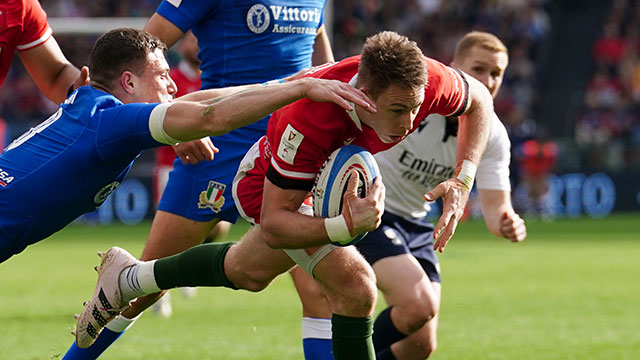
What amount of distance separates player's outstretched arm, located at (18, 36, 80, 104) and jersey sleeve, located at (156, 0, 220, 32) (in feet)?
2.08

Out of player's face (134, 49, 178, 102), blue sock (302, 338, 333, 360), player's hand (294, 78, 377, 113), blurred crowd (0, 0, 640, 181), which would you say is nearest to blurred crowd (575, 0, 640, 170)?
blurred crowd (0, 0, 640, 181)

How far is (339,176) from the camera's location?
4066 mm

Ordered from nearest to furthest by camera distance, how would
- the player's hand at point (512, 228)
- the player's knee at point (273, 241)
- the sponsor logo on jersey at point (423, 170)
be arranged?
the player's knee at point (273, 241) → the player's hand at point (512, 228) → the sponsor logo on jersey at point (423, 170)

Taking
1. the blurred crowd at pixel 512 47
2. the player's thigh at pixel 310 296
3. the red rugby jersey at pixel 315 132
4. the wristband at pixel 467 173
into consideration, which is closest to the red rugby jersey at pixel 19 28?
the red rugby jersey at pixel 315 132

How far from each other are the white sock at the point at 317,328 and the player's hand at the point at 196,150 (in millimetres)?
1020

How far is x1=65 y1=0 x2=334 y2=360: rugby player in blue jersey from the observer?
5.26 m

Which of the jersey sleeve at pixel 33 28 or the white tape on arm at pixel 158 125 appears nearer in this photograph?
the white tape on arm at pixel 158 125

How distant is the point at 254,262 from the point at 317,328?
678 millimetres

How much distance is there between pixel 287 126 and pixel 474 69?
7.58 feet

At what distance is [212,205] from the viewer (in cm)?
525

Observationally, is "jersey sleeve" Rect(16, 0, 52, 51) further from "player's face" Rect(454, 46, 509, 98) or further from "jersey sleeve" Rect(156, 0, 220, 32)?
"player's face" Rect(454, 46, 509, 98)

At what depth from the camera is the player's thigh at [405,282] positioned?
17.6ft

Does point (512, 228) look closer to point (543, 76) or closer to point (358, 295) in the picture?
point (358, 295)

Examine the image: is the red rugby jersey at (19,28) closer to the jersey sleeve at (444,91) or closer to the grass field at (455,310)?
the grass field at (455,310)
